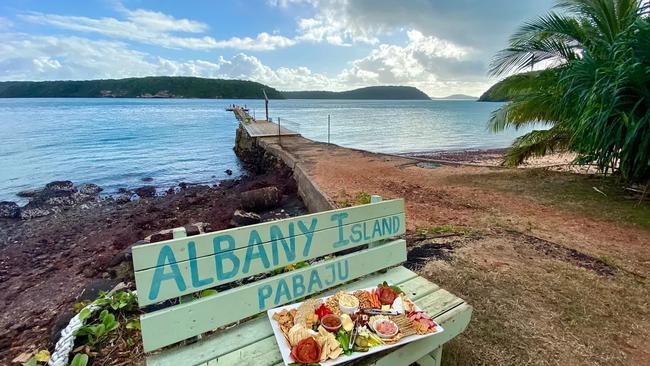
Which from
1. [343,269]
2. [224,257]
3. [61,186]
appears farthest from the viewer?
[61,186]

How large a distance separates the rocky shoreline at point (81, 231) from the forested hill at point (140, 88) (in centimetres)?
12066

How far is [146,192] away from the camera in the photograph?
12.0 m

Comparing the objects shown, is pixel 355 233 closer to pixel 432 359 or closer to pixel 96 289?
pixel 432 359

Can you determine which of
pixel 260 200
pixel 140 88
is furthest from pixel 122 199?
pixel 140 88

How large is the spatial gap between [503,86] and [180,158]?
17084 mm

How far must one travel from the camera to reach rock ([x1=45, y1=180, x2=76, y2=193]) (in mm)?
12185

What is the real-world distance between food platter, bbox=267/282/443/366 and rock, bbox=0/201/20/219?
11099 mm

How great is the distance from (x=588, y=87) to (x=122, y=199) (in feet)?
40.4

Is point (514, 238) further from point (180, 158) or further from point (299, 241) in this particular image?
point (180, 158)

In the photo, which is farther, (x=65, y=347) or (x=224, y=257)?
(x=65, y=347)

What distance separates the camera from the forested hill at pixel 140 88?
125m

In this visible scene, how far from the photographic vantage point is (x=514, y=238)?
440cm

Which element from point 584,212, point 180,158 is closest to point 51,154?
point 180,158

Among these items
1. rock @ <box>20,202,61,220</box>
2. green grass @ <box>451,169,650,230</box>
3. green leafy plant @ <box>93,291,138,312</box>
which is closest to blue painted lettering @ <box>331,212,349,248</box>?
green leafy plant @ <box>93,291,138,312</box>
